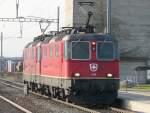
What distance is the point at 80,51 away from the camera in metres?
24.1

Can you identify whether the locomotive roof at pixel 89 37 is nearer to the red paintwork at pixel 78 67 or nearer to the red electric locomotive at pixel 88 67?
the red electric locomotive at pixel 88 67

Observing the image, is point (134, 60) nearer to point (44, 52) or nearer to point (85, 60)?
point (44, 52)

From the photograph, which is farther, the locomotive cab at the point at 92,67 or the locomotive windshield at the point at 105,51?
the locomotive windshield at the point at 105,51

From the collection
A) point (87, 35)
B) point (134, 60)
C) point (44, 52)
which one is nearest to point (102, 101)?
point (87, 35)

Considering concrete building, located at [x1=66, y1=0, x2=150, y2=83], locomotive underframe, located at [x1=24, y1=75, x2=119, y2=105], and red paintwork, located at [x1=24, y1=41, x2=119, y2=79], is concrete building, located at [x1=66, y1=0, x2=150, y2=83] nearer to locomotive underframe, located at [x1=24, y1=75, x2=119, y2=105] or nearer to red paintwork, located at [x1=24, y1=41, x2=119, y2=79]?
red paintwork, located at [x1=24, y1=41, x2=119, y2=79]

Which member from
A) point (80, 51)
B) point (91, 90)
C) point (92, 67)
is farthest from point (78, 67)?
point (91, 90)

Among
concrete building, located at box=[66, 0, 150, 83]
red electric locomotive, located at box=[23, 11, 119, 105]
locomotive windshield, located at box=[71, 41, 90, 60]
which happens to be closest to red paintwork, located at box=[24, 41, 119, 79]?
red electric locomotive, located at box=[23, 11, 119, 105]

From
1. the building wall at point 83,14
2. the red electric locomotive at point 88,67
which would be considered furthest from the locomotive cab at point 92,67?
the building wall at point 83,14

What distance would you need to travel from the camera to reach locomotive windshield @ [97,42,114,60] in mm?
24156

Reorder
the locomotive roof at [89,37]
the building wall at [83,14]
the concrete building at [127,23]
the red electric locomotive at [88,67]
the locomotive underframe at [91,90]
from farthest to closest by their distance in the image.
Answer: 1. the concrete building at [127,23]
2. the building wall at [83,14]
3. the locomotive roof at [89,37]
4. the red electric locomotive at [88,67]
5. the locomotive underframe at [91,90]

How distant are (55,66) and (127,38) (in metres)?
Result: 55.5

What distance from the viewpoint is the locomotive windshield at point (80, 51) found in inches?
944

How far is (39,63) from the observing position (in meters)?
31.7

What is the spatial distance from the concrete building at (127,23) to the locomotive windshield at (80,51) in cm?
5387
